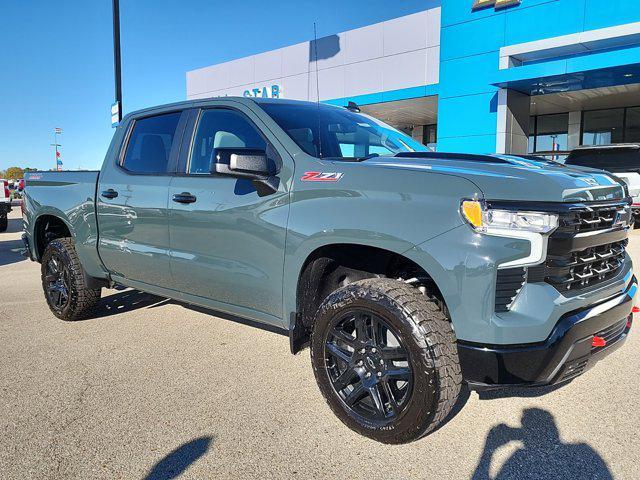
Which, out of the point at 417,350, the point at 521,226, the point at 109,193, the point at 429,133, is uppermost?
the point at 429,133

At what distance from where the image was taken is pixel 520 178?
2.37 metres

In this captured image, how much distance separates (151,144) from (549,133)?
17.8 meters

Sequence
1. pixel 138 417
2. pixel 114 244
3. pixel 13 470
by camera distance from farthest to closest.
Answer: pixel 114 244, pixel 138 417, pixel 13 470

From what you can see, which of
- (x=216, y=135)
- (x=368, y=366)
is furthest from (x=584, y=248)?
(x=216, y=135)

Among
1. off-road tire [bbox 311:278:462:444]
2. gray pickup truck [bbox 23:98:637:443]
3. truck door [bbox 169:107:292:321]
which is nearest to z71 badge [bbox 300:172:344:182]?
gray pickup truck [bbox 23:98:637:443]

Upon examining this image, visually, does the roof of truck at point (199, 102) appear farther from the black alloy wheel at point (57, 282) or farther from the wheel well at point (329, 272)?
the black alloy wheel at point (57, 282)

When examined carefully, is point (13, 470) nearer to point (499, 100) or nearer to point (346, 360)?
point (346, 360)

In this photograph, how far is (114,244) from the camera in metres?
4.23

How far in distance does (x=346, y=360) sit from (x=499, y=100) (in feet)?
44.5

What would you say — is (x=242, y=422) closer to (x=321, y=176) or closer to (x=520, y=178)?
(x=321, y=176)

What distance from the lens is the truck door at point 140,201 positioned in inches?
150

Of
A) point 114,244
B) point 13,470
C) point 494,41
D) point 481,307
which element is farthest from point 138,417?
point 494,41

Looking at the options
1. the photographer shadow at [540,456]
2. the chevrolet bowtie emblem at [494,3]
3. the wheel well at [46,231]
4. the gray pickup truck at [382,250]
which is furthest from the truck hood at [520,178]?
the chevrolet bowtie emblem at [494,3]

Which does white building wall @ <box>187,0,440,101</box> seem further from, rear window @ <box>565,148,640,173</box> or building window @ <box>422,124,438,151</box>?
rear window @ <box>565,148,640,173</box>
